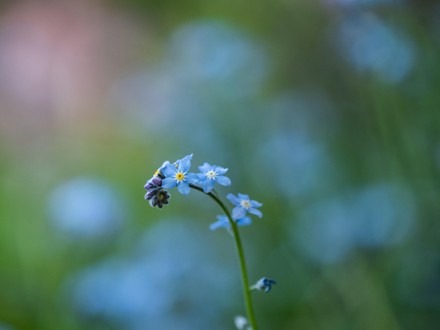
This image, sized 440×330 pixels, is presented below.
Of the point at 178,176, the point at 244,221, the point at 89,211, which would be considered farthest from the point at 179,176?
the point at 89,211

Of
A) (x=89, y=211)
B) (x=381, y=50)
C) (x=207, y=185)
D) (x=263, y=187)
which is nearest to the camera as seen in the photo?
(x=207, y=185)

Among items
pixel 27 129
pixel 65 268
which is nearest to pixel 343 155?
pixel 65 268

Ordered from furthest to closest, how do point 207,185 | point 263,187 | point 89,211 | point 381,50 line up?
point 263,187 → point 89,211 → point 381,50 → point 207,185

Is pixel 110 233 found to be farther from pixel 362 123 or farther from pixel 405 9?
pixel 405 9

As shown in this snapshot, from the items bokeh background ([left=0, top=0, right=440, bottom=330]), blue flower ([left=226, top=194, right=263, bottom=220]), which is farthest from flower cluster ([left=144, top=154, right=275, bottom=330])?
bokeh background ([left=0, top=0, right=440, bottom=330])

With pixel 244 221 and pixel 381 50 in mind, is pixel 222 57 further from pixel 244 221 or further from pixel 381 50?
pixel 244 221

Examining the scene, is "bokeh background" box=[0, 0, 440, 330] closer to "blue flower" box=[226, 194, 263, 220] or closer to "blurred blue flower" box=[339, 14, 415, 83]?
"blurred blue flower" box=[339, 14, 415, 83]

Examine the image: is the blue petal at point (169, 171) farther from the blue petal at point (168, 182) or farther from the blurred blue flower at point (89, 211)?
the blurred blue flower at point (89, 211)
